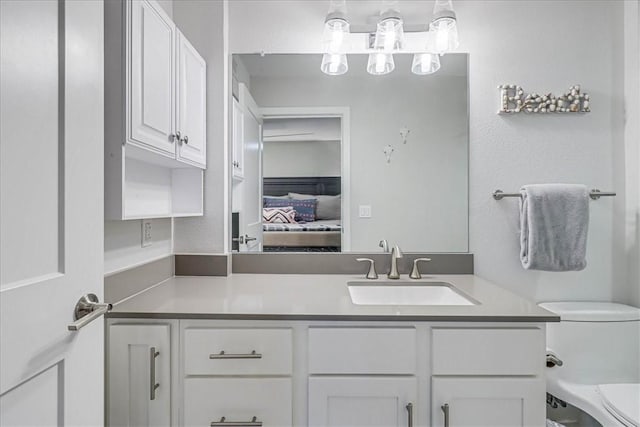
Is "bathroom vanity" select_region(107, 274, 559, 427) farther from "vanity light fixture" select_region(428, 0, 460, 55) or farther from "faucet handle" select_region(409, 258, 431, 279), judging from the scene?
"vanity light fixture" select_region(428, 0, 460, 55)

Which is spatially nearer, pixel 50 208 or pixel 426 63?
pixel 50 208

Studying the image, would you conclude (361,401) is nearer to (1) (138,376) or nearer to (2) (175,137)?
(1) (138,376)

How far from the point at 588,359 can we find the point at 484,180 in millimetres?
904

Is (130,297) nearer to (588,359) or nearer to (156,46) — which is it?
(156,46)

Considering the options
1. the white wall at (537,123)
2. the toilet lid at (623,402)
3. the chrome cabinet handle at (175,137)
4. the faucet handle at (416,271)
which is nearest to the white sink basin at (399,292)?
the faucet handle at (416,271)

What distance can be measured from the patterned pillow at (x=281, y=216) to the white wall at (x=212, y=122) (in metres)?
0.22

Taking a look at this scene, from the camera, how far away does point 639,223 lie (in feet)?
5.50

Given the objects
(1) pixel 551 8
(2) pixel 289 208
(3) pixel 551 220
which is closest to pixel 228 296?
(2) pixel 289 208

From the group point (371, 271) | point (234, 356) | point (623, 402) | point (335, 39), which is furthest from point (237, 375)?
point (335, 39)

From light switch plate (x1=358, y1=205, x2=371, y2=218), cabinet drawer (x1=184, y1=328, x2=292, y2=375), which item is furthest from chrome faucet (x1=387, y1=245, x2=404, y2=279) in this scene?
cabinet drawer (x1=184, y1=328, x2=292, y2=375)

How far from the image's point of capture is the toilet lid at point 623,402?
1.17 m

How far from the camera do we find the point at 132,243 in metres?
1.38

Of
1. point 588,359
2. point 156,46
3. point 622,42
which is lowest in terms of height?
point 588,359

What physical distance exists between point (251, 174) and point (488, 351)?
131 cm
